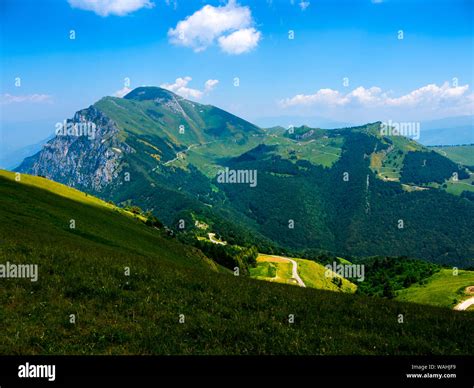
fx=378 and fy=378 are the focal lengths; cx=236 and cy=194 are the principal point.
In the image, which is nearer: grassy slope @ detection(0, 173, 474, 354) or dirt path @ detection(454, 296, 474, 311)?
grassy slope @ detection(0, 173, 474, 354)

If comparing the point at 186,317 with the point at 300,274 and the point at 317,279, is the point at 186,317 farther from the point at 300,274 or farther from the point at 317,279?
the point at 317,279

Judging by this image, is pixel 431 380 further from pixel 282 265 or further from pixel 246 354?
pixel 282 265

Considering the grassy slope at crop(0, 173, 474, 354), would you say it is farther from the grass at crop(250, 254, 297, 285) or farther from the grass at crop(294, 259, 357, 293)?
the grass at crop(294, 259, 357, 293)

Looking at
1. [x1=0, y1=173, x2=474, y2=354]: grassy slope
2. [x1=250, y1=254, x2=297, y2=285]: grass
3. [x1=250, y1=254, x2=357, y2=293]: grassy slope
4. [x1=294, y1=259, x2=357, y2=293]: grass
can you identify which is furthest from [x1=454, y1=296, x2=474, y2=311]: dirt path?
[x1=0, y1=173, x2=474, y2=354]: grassy slope

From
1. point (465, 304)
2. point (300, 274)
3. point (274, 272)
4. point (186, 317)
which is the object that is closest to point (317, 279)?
point (300, 274)

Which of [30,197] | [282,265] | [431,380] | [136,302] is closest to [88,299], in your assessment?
[136,302]

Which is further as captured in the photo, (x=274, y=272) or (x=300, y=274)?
(x=300, y=274)

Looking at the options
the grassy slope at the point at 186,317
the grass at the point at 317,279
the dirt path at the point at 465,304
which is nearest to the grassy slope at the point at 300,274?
the grass at the point at 317,279

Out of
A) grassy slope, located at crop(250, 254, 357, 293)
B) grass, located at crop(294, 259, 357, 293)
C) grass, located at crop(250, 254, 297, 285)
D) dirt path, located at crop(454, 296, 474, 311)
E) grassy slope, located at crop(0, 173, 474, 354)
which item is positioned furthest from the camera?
grass, located at crop(294, 259, 357, 293)

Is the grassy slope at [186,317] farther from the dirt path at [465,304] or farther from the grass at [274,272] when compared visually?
the grass at [274,272]
